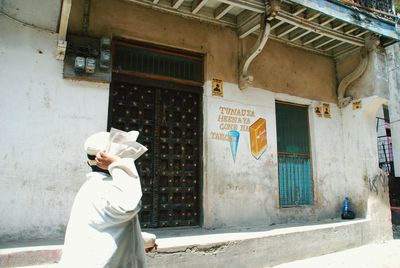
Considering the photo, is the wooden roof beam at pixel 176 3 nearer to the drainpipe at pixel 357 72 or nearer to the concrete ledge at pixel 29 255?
the concrete ledge at pixel 29 255

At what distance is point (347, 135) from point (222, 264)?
4.74 metres

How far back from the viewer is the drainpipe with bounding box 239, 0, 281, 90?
5469 millimetres

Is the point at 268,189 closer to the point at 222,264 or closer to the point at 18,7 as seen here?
the point at 222,264

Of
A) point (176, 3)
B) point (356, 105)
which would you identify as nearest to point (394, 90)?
point (356, 105)

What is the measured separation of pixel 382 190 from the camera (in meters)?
7.35

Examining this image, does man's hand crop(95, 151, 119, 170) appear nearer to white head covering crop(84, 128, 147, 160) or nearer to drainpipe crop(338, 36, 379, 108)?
white head covering crop(84, 128, 147, 160)

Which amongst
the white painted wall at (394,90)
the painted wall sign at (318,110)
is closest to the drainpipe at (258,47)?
the painted wall sign at (318,110)

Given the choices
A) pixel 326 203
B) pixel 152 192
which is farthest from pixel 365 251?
pixel 152 192

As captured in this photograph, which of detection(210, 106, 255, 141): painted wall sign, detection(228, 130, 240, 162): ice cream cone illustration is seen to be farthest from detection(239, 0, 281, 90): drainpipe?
detection(228, 130, 240, 162): ice cream cone illustration

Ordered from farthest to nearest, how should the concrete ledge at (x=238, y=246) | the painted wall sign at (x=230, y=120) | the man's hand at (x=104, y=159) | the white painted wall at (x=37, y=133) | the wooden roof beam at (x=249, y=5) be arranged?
1. the painted wall sign at (x=230, y=120)
2. the wooden roof beam at (x=249, y=5)
3. the white painted wall at (x=37, y=133)
4. the concrete ledge at (x=238, y=246)
5. the man's hand at (x=104, y=159)

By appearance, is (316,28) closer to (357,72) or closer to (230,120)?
(357,72)

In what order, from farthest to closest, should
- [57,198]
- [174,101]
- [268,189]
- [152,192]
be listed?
[268,189], [174,101], [152,192], [57,198]

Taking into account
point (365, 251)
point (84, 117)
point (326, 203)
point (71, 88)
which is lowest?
point (365, 251)

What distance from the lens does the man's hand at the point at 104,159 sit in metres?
1.90
